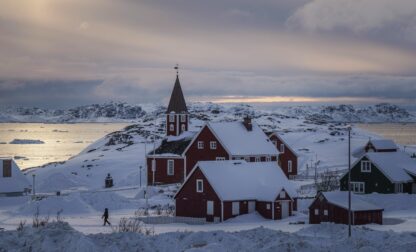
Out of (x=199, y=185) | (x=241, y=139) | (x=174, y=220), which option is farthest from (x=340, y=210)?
(x=241, y=139)

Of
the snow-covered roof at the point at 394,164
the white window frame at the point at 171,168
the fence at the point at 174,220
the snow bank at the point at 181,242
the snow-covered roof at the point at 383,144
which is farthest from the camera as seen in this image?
the white window frame at the point at 171,168

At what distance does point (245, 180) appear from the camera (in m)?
55.7

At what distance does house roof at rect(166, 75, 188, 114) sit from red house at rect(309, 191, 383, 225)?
134ft

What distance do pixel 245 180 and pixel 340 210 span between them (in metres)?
10.1

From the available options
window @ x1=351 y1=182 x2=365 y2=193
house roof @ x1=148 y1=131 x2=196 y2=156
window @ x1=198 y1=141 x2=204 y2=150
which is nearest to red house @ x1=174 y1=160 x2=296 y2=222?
window @ x1=351 y1=182 x2=365 y2=193

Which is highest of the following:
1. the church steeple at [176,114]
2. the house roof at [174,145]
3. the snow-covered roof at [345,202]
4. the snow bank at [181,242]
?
the church steeple at [176,114]

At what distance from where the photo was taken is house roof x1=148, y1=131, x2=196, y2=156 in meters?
80.6

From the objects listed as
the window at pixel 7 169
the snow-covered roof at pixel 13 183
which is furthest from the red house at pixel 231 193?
the window at pixel 7 169

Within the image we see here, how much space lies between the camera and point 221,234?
2972cm

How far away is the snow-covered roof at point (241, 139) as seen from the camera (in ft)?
237

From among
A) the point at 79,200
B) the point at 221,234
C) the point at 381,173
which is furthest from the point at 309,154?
the point at 221,234

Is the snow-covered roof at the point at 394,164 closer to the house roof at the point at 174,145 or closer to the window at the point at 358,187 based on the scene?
the window at the point at 358,187

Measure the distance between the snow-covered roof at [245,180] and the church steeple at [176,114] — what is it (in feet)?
96.7

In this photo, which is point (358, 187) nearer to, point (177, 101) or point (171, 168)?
point (171, 168)
